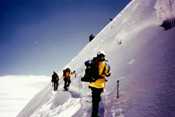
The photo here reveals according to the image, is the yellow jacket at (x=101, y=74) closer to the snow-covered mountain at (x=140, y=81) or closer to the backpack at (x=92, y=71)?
the backpack at (x=92, y=71)

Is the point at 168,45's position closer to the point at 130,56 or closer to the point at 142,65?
the point at 142,65

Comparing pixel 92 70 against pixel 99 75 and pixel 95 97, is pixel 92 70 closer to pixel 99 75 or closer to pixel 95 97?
pixel 99 75

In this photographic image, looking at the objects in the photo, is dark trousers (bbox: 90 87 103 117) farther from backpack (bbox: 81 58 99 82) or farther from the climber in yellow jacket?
backpack (bbox: 81 58 99 82)

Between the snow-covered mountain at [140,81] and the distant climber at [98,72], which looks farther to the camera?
the snow-covered mountain at [140,81]

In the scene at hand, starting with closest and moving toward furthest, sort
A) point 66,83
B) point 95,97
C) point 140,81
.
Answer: point 95,97 < point 140,81 < point 66,83

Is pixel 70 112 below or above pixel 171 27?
below

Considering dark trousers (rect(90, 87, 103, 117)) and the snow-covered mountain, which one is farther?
the snow-covered mountain

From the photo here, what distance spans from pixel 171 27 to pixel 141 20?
5.73 metres

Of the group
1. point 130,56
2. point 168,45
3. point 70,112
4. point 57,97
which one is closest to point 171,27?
point 168,45

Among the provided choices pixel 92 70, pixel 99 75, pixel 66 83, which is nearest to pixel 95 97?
pixel 99 75

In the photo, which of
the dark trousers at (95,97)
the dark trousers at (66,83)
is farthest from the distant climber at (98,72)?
the dark trousers at (66,83)

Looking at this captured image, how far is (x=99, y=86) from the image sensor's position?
9.09 m

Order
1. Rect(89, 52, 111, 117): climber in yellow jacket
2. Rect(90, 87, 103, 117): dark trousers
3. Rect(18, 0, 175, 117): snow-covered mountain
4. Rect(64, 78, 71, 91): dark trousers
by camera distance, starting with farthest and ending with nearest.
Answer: Rect(64, 78, 71, 91): dark trousers < Rect(18, 0, 175, 117): snow-covered mountain < Rect(90, 87, 103, 117): dark trousers < Rect(89, 52, 111, 117): climber in yellow jacket

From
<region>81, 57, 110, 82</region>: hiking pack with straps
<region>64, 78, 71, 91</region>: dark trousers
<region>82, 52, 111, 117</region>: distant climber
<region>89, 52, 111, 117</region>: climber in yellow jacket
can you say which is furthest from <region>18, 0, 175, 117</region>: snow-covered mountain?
<region>81, 57, 110, 82</region>: hiking pack with straps
